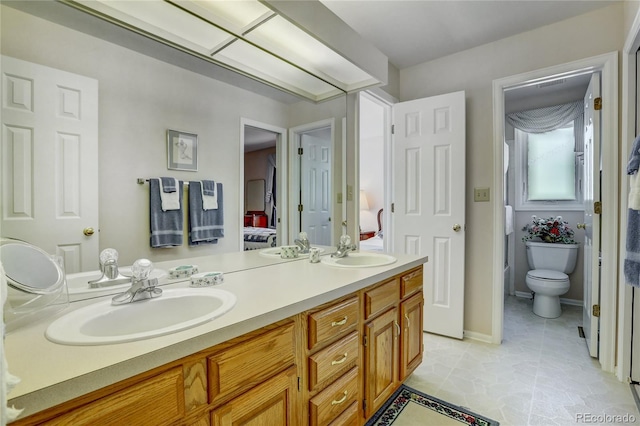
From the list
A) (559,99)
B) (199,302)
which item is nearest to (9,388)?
(199,302)

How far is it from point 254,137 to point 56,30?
0.79 m

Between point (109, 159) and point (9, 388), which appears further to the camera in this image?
point (109, 159)

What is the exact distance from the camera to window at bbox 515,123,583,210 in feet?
11.1

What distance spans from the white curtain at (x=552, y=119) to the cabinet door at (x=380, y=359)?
124 inches

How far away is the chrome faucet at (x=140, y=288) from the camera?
945 millimetres

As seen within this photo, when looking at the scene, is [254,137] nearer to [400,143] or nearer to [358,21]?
[358,21]

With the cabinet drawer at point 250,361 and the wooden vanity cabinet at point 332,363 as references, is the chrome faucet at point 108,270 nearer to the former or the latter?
the cabinet drawer at point 250,361

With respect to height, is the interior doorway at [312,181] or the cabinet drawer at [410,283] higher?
the interior doorway at [312,181]

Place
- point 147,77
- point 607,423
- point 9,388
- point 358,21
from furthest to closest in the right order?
point 358,21 → point 607,423 → point 147,77 → point 9,388

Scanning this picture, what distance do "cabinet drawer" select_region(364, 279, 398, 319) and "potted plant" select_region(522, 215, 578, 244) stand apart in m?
2.75

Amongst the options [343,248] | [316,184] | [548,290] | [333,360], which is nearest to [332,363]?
[333,360]

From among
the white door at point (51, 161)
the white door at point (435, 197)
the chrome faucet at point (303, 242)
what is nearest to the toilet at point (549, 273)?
the white door at point (435, 197)

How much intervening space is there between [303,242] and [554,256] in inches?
118

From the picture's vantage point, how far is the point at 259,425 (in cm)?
86
